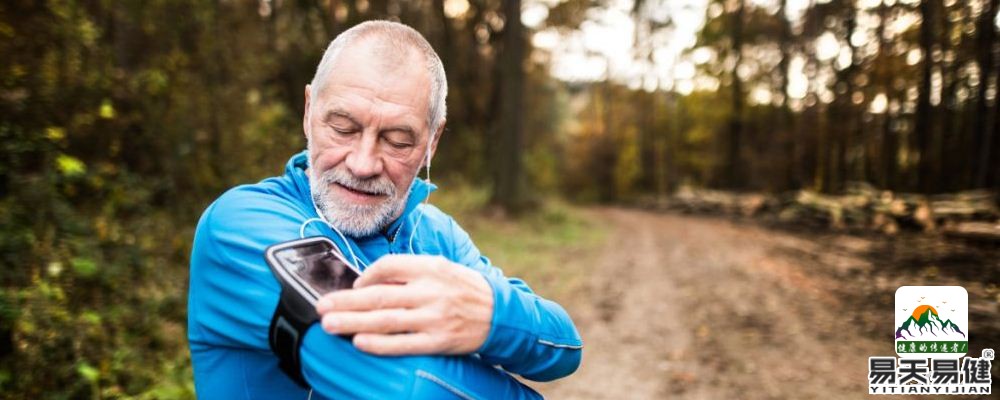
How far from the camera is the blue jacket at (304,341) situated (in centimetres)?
118

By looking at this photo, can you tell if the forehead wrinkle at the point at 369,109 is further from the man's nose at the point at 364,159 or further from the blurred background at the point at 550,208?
the blurred background at the point at 550,208

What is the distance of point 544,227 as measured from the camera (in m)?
13.0

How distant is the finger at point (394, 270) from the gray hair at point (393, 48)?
671 mm

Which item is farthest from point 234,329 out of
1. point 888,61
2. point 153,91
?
point 888,61

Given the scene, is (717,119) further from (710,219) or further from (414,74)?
(414,74)

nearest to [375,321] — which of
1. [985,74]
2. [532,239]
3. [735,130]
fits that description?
[985,74]

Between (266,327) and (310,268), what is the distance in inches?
6.9

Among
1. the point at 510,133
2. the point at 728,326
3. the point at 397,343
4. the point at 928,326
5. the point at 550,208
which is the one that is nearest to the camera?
the point at 397,343

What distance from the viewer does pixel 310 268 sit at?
1.25m

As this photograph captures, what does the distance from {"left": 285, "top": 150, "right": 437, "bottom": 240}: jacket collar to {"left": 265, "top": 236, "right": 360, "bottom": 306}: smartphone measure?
0.31 m

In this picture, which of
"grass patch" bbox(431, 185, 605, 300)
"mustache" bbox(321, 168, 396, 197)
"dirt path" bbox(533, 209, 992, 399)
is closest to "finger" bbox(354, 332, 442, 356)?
"mustache" bbox(321, 168, 396, 197)

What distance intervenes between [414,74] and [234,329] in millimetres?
883

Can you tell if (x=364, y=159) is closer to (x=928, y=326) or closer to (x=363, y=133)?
(x=363, y=133)
